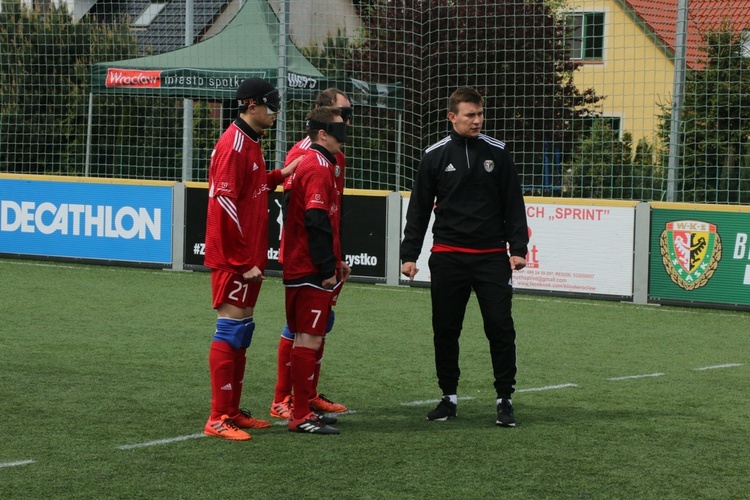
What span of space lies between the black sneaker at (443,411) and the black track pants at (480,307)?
0.27 ft

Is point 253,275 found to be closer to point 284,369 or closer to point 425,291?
point 284,369

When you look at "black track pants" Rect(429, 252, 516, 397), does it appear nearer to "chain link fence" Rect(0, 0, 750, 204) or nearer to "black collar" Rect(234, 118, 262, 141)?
"black collar" Rect(234, 118, 262, 141)

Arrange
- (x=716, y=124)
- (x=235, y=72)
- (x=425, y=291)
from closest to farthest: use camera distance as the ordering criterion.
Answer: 1. (x=425, y=291)
2. (x=716, y=124)
3. (x=235, y=72)

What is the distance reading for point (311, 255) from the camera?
636cm

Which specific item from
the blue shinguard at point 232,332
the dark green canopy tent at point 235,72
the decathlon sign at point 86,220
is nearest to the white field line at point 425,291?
the decathlon sign at point 86,220

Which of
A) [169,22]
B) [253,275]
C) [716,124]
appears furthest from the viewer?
[169,22]

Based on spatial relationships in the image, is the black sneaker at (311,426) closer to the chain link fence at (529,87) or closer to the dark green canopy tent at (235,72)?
the chain link fence at (529,87)

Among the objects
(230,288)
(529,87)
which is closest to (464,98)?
(230,288)

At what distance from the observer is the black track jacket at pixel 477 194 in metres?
6.76

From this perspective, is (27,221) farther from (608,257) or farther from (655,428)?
(655,428)

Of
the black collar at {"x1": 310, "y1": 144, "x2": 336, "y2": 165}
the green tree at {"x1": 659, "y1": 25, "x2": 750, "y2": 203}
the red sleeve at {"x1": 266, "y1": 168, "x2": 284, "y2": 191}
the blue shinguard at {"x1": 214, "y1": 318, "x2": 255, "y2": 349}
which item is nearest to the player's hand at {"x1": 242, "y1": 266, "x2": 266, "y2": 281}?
the blue shinguard at {"x1": 214, "y1": 318, "x2": 255, "y2": 349}

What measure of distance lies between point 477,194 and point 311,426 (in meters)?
1.64

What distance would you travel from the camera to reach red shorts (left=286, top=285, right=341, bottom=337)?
6.45 meters

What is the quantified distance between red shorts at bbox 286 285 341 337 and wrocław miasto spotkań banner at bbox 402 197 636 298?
24.0 ft
